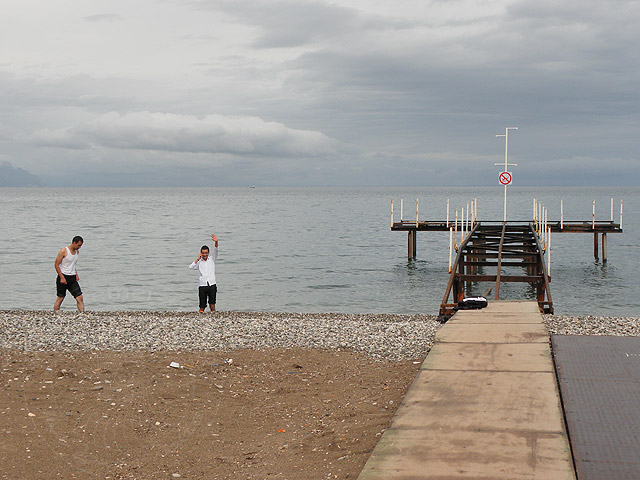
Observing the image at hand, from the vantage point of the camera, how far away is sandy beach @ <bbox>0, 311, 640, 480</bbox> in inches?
258

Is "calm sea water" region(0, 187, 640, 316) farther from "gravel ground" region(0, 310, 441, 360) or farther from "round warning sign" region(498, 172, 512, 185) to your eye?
"gravel ground" region(0, 310, 441, 360)

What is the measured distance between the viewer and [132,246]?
1977 inches

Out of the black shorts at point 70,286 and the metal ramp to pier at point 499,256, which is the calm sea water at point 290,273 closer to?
the metal ramp to pier at point 499,256

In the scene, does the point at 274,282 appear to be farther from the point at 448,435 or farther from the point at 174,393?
the point at 448,435

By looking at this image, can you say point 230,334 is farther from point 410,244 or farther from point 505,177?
point 410,244

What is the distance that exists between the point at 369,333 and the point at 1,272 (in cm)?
2889

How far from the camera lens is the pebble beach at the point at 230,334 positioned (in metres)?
11.1

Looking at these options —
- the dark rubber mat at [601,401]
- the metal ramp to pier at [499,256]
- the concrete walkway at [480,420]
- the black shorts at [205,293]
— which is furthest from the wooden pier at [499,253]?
the concrete walkway at [480,420]

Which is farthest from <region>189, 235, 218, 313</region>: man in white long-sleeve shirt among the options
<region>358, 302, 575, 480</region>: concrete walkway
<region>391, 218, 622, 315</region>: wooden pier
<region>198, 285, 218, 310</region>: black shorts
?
<region>358, 302, 575, 480</region>: concrete walkway

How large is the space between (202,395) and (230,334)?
348cm

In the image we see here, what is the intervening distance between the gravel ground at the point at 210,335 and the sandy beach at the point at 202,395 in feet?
0.08

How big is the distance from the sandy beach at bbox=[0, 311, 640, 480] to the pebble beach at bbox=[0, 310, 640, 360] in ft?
0.12

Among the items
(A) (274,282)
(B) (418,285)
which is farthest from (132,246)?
(B) (418,285)

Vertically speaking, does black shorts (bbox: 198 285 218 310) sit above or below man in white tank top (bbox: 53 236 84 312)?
below
